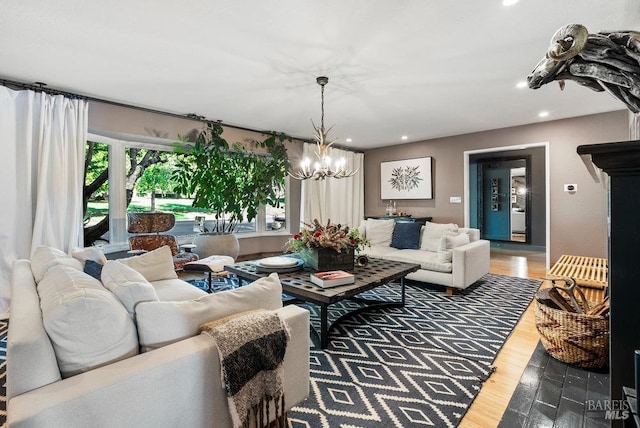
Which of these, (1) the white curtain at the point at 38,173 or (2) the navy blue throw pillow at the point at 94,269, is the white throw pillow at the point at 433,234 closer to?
(2) the navy blue throw pillow at the point at 94,269

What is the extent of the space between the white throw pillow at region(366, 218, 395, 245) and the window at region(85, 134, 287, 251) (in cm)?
255

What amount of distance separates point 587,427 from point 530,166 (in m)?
6.66

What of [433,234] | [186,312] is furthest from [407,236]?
[186,312]

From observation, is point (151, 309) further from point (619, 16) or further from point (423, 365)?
point (619, 16)

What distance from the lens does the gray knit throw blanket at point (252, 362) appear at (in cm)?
111

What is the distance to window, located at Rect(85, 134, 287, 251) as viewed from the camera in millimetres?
4121

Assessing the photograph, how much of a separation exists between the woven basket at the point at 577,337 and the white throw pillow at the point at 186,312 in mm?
1845

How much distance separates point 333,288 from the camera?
89.7 inches

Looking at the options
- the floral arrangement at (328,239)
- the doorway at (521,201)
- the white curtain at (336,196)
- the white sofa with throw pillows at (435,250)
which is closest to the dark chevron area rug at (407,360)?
the white sofa with throw pillows at (435,250)

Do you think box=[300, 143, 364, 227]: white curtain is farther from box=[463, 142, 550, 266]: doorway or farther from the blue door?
the blue door

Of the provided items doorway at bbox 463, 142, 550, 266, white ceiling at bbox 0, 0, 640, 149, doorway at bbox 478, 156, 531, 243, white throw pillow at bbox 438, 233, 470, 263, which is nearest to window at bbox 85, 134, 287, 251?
white ceiling at bbox 0, 0, 640, 149

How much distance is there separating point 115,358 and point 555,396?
2.13 metres

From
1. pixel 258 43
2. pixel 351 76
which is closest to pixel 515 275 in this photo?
pixel 351 76

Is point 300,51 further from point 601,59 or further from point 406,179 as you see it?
point 406,179
